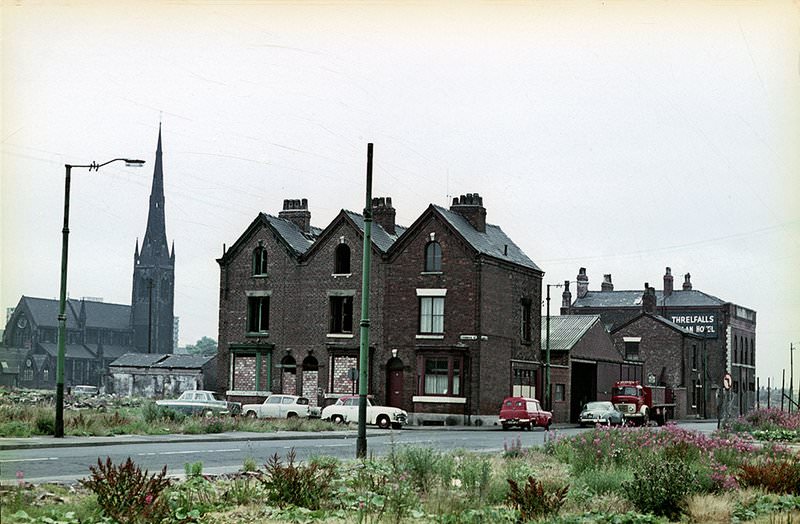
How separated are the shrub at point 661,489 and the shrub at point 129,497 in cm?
648

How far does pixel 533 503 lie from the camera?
12.7m

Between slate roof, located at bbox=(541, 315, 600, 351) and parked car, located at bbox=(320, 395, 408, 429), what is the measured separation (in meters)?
16.2

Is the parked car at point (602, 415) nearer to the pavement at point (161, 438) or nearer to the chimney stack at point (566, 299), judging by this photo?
the pavement at point (161, 438)

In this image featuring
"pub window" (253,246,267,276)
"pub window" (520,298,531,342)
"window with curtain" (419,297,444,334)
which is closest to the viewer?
"window with curtain" (419,297,444,334)

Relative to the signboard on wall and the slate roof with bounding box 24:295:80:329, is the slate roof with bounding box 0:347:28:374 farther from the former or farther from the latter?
the signboard on wall

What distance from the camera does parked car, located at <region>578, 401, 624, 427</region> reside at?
52.0 metres

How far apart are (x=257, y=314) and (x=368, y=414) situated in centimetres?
1309

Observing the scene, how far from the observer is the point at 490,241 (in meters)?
55.1

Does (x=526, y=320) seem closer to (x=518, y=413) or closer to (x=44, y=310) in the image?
(x=518, y=413)

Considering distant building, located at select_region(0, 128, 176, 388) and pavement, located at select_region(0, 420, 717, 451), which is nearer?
pavement, located at select_region(0, 420, 717, 451)

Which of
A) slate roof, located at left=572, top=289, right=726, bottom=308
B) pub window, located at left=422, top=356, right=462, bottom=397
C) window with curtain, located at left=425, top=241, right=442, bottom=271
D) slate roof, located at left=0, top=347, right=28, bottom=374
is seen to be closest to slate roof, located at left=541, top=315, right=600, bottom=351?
pub window, located at left=422, top=356, right=462, bottom=397

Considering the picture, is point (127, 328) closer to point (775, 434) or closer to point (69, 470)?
point (775, 434)

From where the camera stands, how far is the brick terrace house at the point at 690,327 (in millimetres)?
79938

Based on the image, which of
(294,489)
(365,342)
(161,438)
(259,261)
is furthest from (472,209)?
(294,489)
